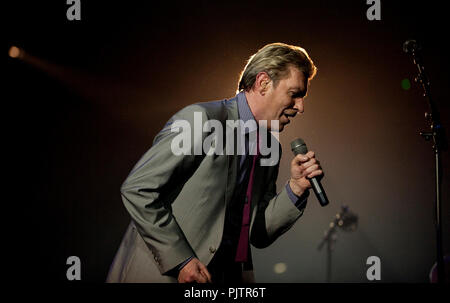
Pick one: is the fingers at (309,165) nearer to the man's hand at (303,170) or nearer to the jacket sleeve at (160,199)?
the man's hand at (303,170)

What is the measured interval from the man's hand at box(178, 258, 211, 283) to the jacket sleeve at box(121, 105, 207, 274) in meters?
0.03

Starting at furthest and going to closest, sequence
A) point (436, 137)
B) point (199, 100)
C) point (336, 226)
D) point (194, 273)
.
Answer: point (336, 226) → point (199, 100) → point (436, 137) → point (194, 273)

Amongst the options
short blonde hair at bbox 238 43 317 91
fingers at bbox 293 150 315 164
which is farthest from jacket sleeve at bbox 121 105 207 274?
short blonde hair at bbox 238 43 317 91

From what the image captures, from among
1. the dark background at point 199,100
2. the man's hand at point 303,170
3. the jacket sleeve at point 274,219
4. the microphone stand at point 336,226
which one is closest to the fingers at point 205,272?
the jacket sleeve at point 274,219

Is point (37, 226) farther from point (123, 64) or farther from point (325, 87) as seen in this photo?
point (325, 87)

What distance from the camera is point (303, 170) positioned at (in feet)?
A: 5.47

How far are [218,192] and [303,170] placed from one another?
447 mm

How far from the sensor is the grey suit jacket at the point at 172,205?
4.31 ft

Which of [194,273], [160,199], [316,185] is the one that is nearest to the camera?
[194,273]

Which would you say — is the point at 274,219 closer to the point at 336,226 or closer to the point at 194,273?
the point at 194,273

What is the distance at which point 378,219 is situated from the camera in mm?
4691

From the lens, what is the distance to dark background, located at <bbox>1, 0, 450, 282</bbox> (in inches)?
146

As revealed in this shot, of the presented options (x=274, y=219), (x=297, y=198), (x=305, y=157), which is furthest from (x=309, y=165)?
(x=274, y=219)
